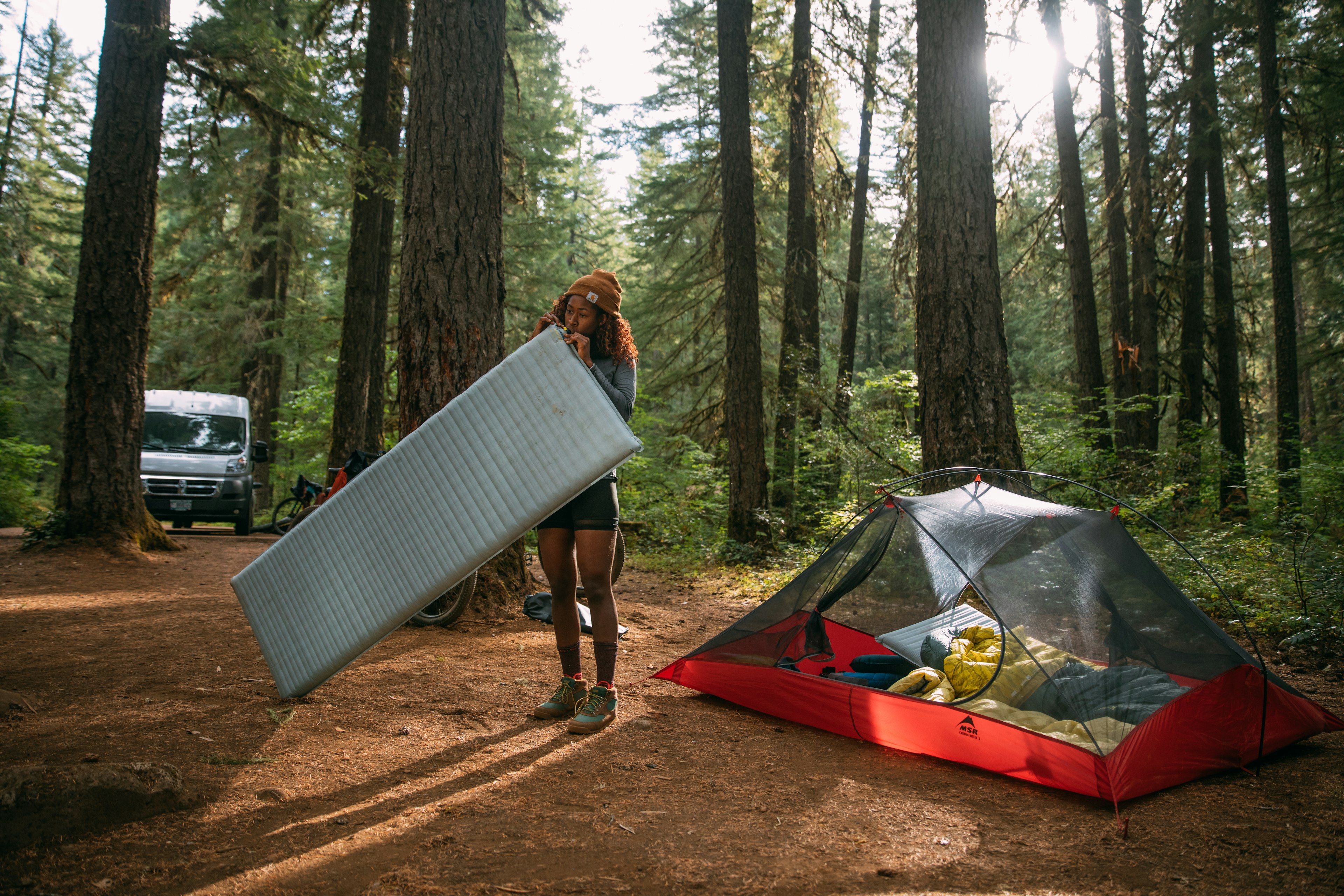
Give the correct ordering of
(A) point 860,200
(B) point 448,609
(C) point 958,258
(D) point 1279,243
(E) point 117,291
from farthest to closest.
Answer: (A) point 860,200, (D) point 1279,243, (E) point 117,291, (C) point 958,258, (B) point 448,609

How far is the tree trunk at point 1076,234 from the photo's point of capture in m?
12.1

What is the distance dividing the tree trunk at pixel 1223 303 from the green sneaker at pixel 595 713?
42.3 ft

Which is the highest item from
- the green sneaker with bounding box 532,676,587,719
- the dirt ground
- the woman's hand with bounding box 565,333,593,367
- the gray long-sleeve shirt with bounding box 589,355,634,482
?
the woman's hand with bounding box 565,333,593,367

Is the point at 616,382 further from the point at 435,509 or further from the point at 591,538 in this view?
the point at 435,509

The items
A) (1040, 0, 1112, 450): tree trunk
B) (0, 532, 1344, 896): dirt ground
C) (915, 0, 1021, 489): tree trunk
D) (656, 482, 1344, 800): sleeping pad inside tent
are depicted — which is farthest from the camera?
(1040, 0, 1112, 450): tree trunk

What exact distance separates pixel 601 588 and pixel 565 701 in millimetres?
620

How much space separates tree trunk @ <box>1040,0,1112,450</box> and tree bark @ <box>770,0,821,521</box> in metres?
3.84

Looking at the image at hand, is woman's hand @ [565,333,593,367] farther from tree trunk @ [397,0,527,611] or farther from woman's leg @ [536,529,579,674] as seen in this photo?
tree trunk @ [397,0,527,611]

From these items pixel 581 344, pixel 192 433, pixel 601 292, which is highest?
pixel 192 433

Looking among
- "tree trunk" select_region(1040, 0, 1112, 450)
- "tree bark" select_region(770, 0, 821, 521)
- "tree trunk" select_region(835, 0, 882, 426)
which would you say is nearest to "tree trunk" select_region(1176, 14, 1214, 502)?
"tree trunk" select_region(1040, 0, 1112, 450)

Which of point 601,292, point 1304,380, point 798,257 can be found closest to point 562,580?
point 601,292

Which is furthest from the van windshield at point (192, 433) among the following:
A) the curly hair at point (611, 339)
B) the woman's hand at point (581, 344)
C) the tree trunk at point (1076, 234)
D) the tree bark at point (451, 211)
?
the tree trunk at point (1076, 234)

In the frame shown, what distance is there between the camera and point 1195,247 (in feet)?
44.2

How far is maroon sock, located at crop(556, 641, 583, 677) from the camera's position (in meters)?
3.41
